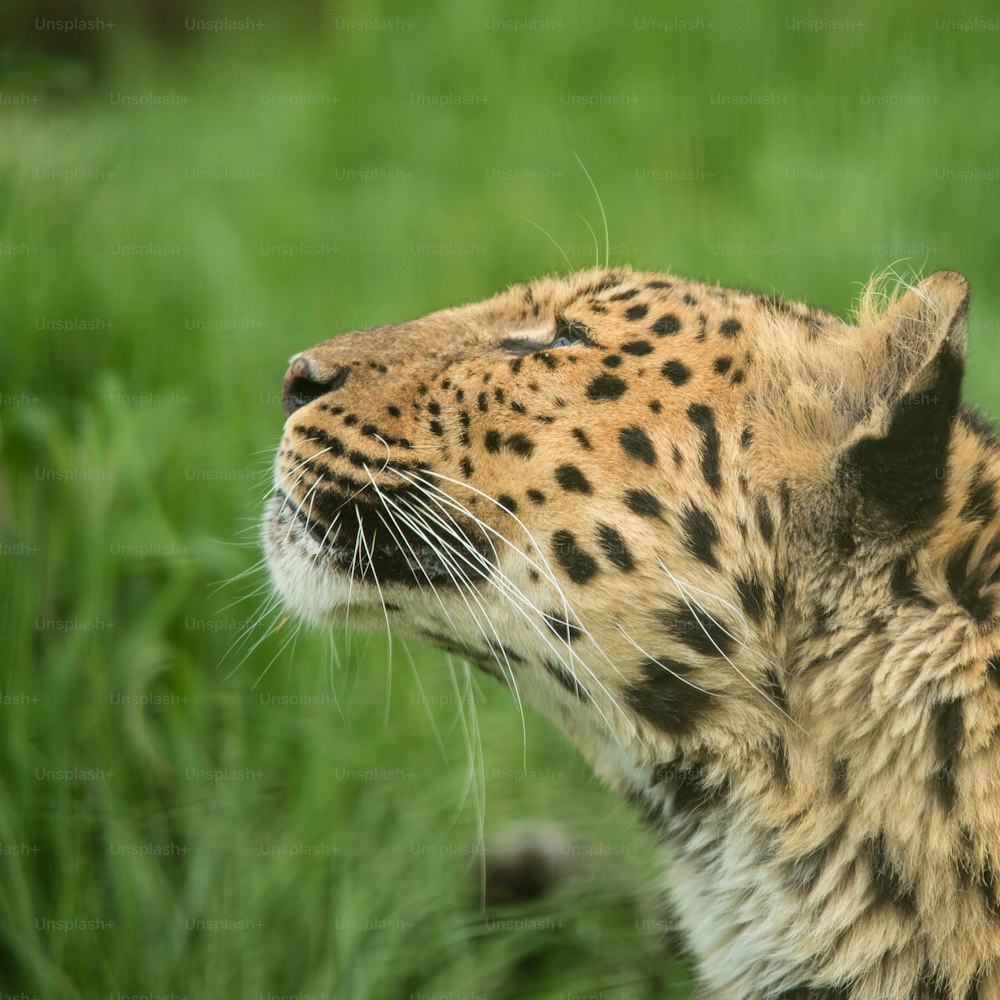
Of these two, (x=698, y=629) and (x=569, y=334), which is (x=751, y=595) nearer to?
(x=698, y=629)

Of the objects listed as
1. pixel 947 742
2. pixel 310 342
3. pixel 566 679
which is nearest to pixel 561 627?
pixel 566 679

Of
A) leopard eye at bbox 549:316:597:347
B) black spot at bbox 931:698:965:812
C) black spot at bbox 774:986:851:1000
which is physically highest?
leopard eye at bbox 549:316:597:347

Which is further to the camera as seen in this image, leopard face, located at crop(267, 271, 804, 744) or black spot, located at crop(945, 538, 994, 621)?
leopard face, located at crop(267, 271, 804, 744)

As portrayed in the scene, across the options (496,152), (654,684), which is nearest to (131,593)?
(654,684)

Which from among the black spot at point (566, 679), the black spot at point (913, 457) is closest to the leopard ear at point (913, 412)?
the black spot at point (913, 457)

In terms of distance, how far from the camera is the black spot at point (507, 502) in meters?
3.42

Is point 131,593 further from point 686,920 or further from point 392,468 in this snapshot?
point 686,920

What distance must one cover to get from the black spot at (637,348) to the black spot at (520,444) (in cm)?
38

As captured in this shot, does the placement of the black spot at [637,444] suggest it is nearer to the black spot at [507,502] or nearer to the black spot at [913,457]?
the black spot at [507,502]

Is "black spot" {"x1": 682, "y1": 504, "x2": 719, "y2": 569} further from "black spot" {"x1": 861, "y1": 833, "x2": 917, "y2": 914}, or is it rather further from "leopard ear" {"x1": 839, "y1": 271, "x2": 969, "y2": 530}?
"black spot" {"x1": 861, "y1": 833, "x2": 917, "y2": 914}

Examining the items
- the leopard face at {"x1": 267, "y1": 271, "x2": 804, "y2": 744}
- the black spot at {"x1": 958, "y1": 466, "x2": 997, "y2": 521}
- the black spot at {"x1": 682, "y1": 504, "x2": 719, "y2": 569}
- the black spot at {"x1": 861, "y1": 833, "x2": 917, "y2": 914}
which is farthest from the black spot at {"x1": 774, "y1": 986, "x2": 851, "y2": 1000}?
the black spot at {"x1": 958, "y1": 466, "x2": 997, "y2": 521}

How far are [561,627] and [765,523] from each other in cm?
62

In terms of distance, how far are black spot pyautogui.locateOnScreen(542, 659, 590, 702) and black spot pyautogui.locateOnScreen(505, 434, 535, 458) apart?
60 centimetres

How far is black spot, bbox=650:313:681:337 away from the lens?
3475 millimetres
